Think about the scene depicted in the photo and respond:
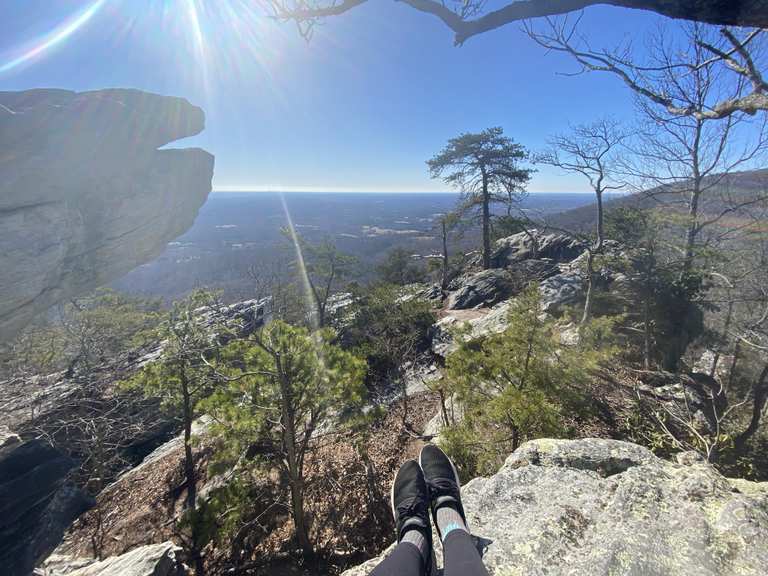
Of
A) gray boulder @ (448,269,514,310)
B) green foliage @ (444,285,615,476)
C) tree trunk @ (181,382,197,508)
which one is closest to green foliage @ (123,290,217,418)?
tree trunk @ (181,382,197,508)

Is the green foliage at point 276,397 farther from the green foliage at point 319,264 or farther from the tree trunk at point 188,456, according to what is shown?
the green foliage at point 319,264

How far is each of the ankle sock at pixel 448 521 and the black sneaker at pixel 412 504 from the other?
5.4 inches

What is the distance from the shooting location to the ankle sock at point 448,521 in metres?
2.61

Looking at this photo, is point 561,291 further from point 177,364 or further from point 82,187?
point 82,187

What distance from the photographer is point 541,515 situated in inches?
97.9

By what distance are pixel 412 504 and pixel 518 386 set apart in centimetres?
288

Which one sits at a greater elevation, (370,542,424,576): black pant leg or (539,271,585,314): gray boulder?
(370,542,424,576): black pant leg

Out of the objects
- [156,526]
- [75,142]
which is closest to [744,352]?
[156,526]

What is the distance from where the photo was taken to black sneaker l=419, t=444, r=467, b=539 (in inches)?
122

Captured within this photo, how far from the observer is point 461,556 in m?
2.19

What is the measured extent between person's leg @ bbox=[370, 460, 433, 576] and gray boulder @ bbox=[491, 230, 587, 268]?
2134 centimetres

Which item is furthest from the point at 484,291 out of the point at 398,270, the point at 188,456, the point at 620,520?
the point at 620,520

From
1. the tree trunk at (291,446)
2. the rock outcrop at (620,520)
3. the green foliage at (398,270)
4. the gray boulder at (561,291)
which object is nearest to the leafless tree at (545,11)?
the rock outcrop at (620,520)

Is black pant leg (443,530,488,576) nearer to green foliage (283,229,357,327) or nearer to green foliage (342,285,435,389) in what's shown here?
green foliage (342,285,435,389)
